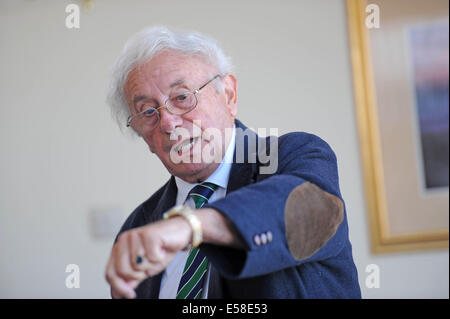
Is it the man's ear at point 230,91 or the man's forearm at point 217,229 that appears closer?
the man's forearm at point 217,229

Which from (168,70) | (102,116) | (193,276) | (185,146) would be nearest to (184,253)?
(193,276)

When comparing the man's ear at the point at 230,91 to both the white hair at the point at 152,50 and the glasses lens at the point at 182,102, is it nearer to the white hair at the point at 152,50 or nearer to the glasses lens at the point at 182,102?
the white hair at the point at 152,50

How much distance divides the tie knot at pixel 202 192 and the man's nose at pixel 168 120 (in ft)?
0.35

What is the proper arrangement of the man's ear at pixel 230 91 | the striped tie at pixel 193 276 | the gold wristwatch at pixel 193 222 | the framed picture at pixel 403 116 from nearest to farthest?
1. the gold wristwatch at pixel 193 222
2. the striped tie at pixel 193 276
3. the man's ear at pixel 230 91
4. the framed picture at pixel 403 116

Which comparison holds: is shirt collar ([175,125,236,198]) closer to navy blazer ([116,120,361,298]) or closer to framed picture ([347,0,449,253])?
navy blazer ([116,120,361,298])

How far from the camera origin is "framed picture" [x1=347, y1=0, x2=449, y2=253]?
5.81ft

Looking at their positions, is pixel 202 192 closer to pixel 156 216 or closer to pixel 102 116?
pixel 156 216

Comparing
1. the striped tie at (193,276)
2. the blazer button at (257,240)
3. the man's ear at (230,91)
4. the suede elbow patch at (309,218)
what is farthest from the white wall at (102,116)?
the blazer button at (257,240)

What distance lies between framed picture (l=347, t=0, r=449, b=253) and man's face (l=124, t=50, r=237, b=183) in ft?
3.37

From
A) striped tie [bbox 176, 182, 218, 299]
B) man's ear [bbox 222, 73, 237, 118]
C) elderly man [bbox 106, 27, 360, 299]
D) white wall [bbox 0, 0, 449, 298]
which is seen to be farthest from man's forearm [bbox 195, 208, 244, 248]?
white wall [bbox 0, 0, 449, 298]

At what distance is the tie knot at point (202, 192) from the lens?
0.83m

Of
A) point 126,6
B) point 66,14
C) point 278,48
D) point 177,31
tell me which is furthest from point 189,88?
point 66,14
